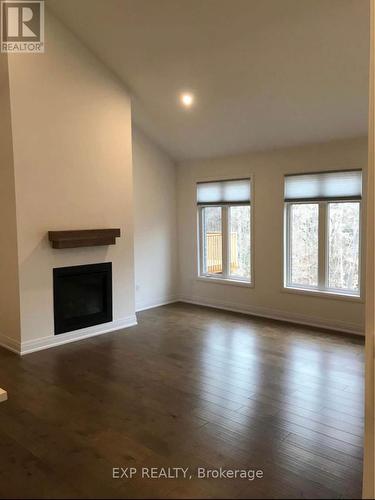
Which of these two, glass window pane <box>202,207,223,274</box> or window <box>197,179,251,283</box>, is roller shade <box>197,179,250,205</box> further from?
glass window pane <box>202,207,223,274</box>

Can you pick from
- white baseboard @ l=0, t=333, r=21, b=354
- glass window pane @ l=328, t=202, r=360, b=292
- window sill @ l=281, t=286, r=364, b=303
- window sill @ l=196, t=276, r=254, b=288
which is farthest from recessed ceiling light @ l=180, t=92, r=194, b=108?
white baseboard @ l=0, t=333, r=21, b=354

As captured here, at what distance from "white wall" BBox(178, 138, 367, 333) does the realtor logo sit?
2.94 m

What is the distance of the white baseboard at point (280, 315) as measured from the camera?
5.23 meters

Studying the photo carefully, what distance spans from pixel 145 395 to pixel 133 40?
351 cm

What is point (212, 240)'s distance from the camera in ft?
22.4

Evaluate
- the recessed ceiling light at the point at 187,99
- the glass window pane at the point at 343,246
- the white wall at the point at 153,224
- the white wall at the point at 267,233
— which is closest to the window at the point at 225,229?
the white wall at the point at 267,233

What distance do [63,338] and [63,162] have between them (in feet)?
6.41

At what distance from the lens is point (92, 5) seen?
4.23m

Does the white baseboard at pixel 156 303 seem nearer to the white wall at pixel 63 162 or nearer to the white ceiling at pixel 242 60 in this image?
the white wall at pixel 63 162

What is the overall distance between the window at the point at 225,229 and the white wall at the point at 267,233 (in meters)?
0.14

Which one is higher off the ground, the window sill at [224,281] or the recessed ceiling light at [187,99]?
the recessed ceiling light at [187,99]

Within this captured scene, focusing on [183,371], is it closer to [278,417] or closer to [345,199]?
[278,417]

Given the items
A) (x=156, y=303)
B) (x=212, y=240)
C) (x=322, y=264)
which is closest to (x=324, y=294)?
(x=322, y=264)

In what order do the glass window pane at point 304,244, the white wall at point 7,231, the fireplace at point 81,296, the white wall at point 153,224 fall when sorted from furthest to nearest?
the white wall at point 153,224
the glass window pane at point 304,244
the fireplace at point 81,296
the white wall at point 7,231
